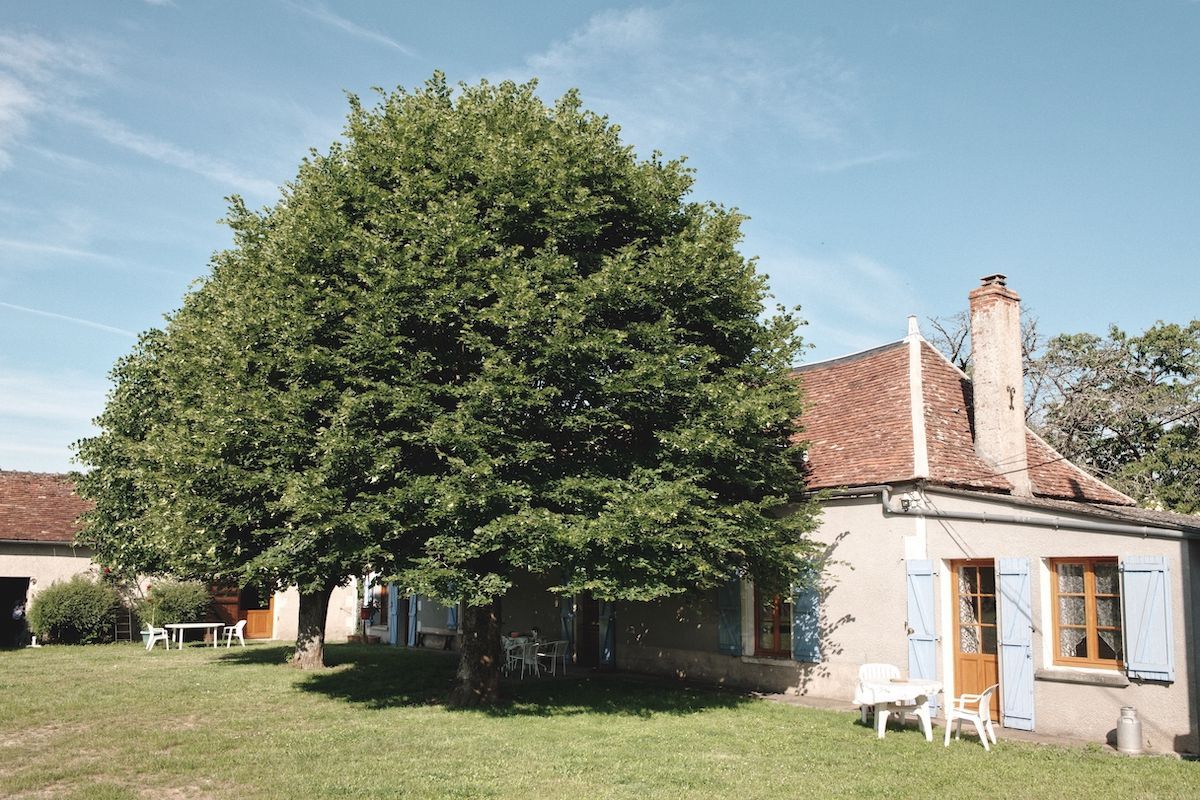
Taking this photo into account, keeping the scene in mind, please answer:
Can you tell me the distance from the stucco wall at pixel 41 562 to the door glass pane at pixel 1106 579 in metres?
23.7

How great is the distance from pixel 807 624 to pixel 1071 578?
4.08 meters

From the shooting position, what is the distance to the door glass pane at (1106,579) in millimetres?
10742

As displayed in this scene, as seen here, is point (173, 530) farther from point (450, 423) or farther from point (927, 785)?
point (927, 785)

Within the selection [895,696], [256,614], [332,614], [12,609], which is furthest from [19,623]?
[895,696]

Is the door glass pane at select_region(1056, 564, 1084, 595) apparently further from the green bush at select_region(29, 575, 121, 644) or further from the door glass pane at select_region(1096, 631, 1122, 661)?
the green bush at select_region(29, 575, 121, 644)

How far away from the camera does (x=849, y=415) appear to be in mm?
15383

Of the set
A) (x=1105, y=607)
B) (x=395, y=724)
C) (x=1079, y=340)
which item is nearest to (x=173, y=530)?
(x=395, y=724)

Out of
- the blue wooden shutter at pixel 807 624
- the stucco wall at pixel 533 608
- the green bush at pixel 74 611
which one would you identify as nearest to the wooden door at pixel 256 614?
the green bush at pixel 74 611

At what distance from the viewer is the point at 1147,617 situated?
32.8ft

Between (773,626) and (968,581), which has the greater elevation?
(968,581)

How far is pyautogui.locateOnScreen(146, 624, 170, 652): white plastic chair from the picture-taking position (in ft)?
71.1

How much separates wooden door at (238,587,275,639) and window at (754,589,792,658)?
677 inches

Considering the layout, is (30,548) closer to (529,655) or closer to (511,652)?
(511,652)

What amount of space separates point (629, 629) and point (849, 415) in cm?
614
